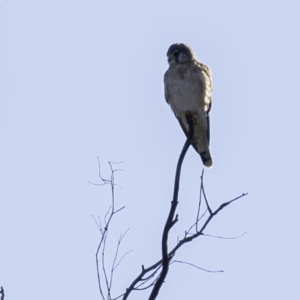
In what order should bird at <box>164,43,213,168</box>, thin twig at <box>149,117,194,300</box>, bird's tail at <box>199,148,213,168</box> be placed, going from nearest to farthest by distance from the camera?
1. thin twig at <box>149,117,194,300</box>
2. bird at <box>164,43,213,168</box>
3. bird's tail at <box>199,148,213,168</box>

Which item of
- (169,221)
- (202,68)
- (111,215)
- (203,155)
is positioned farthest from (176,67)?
(169,221)

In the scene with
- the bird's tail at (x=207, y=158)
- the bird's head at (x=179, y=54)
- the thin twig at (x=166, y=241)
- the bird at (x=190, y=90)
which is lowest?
the thin twig at (x=166, y=241)

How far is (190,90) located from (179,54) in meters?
0.50

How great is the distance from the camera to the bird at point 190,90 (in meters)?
7.95

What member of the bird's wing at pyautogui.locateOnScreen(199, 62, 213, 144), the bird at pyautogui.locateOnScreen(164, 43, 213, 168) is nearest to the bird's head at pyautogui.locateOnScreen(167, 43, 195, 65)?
the bird at pyautogui.locateOnScreen(164, 43, 213, 168)

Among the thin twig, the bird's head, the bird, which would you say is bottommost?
the thin twig

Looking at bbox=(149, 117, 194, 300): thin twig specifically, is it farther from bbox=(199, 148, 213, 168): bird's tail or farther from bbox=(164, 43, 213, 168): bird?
bbox=(199, 148, 213, 168): bird's tail

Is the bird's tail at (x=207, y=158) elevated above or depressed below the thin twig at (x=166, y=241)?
above

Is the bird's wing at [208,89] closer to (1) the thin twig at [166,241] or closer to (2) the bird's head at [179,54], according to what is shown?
(2) the bird's head at [179,54]

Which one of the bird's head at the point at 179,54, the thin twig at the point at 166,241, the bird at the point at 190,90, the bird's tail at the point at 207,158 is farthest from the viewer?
the bird's tail at the point at 207,158

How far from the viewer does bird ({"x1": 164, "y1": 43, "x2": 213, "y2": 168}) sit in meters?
7.95

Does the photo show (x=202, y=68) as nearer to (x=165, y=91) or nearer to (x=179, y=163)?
(x=165, y=91)

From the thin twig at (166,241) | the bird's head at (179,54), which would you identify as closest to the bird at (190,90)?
the bird's head at (179,54)

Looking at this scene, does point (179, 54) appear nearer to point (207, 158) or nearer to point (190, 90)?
point (190, 90)
